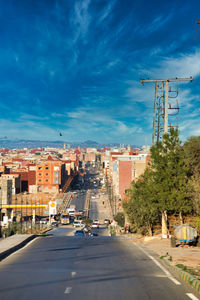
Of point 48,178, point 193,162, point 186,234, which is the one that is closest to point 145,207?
point 193,162

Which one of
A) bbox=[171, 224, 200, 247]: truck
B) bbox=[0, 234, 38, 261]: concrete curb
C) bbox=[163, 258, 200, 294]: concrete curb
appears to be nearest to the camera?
bbox=[163, 258, 200, 294]: concrete curb

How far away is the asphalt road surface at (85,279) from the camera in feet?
30.0

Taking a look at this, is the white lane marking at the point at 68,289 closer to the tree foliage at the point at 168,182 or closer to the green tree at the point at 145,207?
the tree foliage at the point at 168,182

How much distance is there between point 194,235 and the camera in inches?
812

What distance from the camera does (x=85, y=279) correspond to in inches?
441

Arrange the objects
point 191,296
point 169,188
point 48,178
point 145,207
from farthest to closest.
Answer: point 48,178, point 145,207, point 169,188, point 191,296

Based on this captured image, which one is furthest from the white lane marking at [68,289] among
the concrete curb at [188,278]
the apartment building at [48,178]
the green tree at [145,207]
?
the apartment building at [48,178]

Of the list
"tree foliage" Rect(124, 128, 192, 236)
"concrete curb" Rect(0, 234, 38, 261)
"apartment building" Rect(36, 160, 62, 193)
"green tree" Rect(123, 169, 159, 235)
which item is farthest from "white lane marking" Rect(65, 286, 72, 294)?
"apartment building" Rect(36, 160, 62, 193)

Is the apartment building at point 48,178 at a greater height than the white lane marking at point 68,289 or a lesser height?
greater

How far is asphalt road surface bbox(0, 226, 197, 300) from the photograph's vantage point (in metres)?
9.14

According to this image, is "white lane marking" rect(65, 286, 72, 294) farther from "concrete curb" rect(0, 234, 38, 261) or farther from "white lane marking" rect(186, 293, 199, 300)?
"concrete curb" rect(0, 234, 38, 261)

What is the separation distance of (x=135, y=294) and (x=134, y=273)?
331 centimetres

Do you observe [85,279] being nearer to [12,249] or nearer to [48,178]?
[12,249]

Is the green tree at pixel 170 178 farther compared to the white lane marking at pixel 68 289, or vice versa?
the green tree at pixel 170 178
